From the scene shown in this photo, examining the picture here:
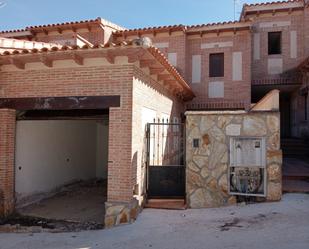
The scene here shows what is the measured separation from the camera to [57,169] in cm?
997

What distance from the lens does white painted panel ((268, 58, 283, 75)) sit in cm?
1515

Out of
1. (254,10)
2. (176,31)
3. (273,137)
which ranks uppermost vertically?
(254,10)

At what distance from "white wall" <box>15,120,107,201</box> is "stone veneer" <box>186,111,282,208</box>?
4.51 m

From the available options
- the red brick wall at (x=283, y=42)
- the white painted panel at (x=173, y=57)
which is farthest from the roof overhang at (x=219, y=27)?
the red brick wall at (x=283, y=42)

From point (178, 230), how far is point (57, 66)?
456 cm

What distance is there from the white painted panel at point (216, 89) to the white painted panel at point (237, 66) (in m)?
0.73

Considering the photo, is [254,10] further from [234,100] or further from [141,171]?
[141,171]

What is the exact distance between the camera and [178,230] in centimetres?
560

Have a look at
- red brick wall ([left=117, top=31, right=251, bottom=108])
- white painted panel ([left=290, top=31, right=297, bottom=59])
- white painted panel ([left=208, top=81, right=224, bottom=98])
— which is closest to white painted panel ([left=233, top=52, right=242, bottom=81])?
red brick wall ([left=117, top=31, right=251, bottom=108])

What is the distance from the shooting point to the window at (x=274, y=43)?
50.2 feet

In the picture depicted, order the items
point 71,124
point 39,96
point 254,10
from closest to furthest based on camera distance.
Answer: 1. point 39,96
2. point 71,124
3. point 254,10

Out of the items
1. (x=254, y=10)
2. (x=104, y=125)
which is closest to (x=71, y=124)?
(x=104, y=125)

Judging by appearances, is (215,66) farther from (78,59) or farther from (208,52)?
(78,59)

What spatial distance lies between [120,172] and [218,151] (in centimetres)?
241
